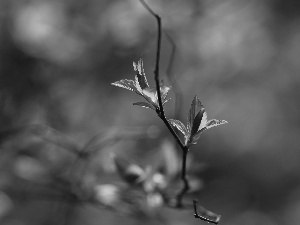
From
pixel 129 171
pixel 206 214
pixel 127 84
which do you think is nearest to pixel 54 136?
pixel 129 171

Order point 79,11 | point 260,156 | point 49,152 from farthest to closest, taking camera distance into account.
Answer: point 260,156, point 79,11, point 49,152

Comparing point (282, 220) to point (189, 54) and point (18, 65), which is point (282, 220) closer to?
point (189, 54)

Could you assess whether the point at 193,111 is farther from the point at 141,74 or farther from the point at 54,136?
the point at 54,136

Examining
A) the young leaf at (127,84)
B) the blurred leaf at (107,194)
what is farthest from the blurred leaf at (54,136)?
the young leaf at (127,84)

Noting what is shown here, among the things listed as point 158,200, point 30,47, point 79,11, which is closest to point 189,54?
point 79,11

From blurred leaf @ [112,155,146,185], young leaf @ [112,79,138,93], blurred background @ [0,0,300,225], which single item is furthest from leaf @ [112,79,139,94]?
blurred background @ [0,0,300,225]

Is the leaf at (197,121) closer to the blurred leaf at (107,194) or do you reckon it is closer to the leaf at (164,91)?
the leaf at (164,91)

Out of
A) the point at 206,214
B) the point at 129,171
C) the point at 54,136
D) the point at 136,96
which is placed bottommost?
the point at 206,214

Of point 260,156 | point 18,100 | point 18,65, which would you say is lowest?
point 18,100
